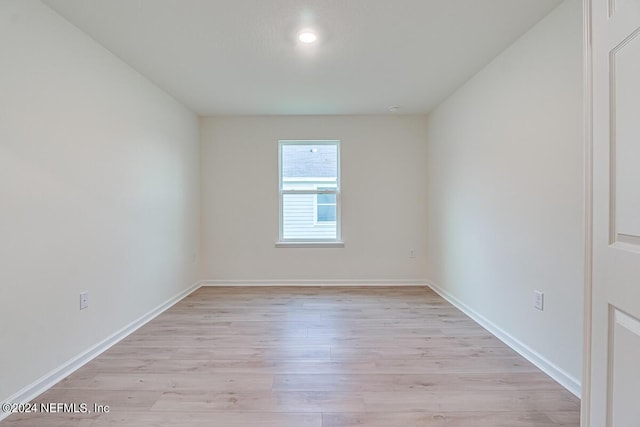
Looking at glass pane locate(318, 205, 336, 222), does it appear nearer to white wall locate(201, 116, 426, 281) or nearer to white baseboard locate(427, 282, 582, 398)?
white wall locate(201, 116, 426, 281)

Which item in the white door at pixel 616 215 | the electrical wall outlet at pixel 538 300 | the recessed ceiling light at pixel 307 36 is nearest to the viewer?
the white door at pixel 616 215

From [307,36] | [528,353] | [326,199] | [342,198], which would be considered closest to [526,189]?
[528,353]

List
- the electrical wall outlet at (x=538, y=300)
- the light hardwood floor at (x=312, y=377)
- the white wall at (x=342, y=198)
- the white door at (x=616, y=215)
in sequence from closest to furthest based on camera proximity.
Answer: the white door at (x=616, y=215) → the light hardwood floor at (x=312, y=377) → the electrical wall outlet at (x=538, y=300) → the white wall at (x=342, y=198)

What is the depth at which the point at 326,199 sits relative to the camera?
14.2ft

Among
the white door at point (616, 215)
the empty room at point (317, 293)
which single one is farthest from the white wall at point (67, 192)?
the white door at point (616, 215)

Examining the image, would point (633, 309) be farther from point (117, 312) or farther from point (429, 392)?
point (117, 312)

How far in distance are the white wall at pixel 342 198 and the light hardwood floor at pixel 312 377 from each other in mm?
1195

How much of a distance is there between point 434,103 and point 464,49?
1.33 metres

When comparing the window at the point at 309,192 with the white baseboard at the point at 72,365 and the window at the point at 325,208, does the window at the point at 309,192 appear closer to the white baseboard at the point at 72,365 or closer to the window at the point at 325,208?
the window at the point at 325,208

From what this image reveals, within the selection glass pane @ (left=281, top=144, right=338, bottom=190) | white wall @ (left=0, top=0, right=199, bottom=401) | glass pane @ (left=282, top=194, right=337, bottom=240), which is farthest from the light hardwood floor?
glass pane @ (left=281, top=144, right=338, bottom=190)

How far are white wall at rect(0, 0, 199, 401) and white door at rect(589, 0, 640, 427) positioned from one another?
2.64 meters

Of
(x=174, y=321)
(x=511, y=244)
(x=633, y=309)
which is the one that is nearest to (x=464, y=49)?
(x=511, y=244)

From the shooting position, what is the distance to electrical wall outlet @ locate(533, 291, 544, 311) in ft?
6.79

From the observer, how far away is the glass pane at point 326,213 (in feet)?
14.2
